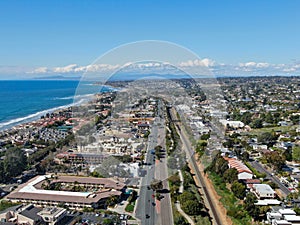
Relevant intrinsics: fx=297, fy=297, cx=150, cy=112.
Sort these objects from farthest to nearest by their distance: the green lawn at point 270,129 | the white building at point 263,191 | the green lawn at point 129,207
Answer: the green lawn at point 270,129 < the white building at point 263,191 < the green lawn at point 129,207

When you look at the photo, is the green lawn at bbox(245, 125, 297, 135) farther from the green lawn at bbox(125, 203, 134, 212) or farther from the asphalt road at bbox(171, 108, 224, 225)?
the green lawn at bbox(125, 203, 134, 212)

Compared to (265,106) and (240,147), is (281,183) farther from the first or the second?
(265,106)

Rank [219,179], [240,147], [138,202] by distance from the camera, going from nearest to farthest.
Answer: [138,202], [219,179], [240,147]

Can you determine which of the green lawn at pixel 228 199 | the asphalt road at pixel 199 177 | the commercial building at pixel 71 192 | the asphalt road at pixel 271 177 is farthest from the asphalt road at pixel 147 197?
Result: the asphalt road at pixel 271 177

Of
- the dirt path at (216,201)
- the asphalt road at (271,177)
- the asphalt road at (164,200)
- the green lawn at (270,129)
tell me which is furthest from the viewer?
the green lawn at (270,129)

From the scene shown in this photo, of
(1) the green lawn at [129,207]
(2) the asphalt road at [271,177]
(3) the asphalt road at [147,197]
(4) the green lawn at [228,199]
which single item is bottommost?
(2) the asphalt road at [271,177]

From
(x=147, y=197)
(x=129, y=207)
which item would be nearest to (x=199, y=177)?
(x=147, y=197)

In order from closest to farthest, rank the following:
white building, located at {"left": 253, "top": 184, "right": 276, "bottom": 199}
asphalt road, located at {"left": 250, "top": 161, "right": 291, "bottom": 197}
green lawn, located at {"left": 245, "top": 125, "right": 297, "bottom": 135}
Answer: white building, located at {"left": 253, "top": 184, "right": 276, "bottom": 199} < asphalt road, located at {"left": 250, "top": 161, "right": 291, "bottom": 197} < green lawn, located at {"left": 245, "top": 125, "right": 297, "bottom": 135}

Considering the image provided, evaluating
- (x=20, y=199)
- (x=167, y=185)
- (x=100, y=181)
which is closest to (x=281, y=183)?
(x=167, y=185)

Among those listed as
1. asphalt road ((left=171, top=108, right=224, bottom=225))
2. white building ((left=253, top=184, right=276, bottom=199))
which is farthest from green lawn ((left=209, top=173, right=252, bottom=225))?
white building ((left=253, top=184, right=276, bottom=199))

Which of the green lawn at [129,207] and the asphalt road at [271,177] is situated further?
the asphalt road at [271,177]

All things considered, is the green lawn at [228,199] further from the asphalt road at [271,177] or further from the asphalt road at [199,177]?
the asphalt road at [271,177]
